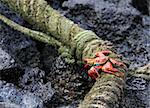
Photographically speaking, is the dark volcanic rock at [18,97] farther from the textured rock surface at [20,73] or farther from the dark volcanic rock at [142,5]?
the dark volcanic rock at [142,5]

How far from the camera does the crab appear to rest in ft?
8.29

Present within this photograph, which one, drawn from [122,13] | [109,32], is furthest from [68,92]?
[122,13]

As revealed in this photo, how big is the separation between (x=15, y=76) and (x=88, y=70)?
48 cm

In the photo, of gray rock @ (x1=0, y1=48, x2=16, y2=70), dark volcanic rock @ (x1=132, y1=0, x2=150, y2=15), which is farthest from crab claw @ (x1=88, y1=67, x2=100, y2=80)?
dark volcanic rock @ (x1=132, y1=0, x2=150, y2=15)

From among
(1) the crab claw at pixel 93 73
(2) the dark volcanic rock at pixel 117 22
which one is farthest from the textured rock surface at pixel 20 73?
(2) the dark volcanic rock at pixel 117 22

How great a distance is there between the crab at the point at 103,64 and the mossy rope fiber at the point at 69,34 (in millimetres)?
45

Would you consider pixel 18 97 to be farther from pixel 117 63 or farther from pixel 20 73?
pixel 117 63

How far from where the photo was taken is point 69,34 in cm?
288

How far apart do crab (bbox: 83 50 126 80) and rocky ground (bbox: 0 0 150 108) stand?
120 millimetres

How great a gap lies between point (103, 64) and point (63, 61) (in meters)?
0.37

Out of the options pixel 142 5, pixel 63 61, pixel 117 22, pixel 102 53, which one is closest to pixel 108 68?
pixel 102 53

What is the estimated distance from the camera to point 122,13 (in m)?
3.34

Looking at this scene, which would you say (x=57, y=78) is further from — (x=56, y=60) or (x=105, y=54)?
(x=105, y=54)

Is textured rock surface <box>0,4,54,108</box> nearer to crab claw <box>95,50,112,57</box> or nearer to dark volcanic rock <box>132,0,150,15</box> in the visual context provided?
crab claw <box>95,50,112,57</box>
